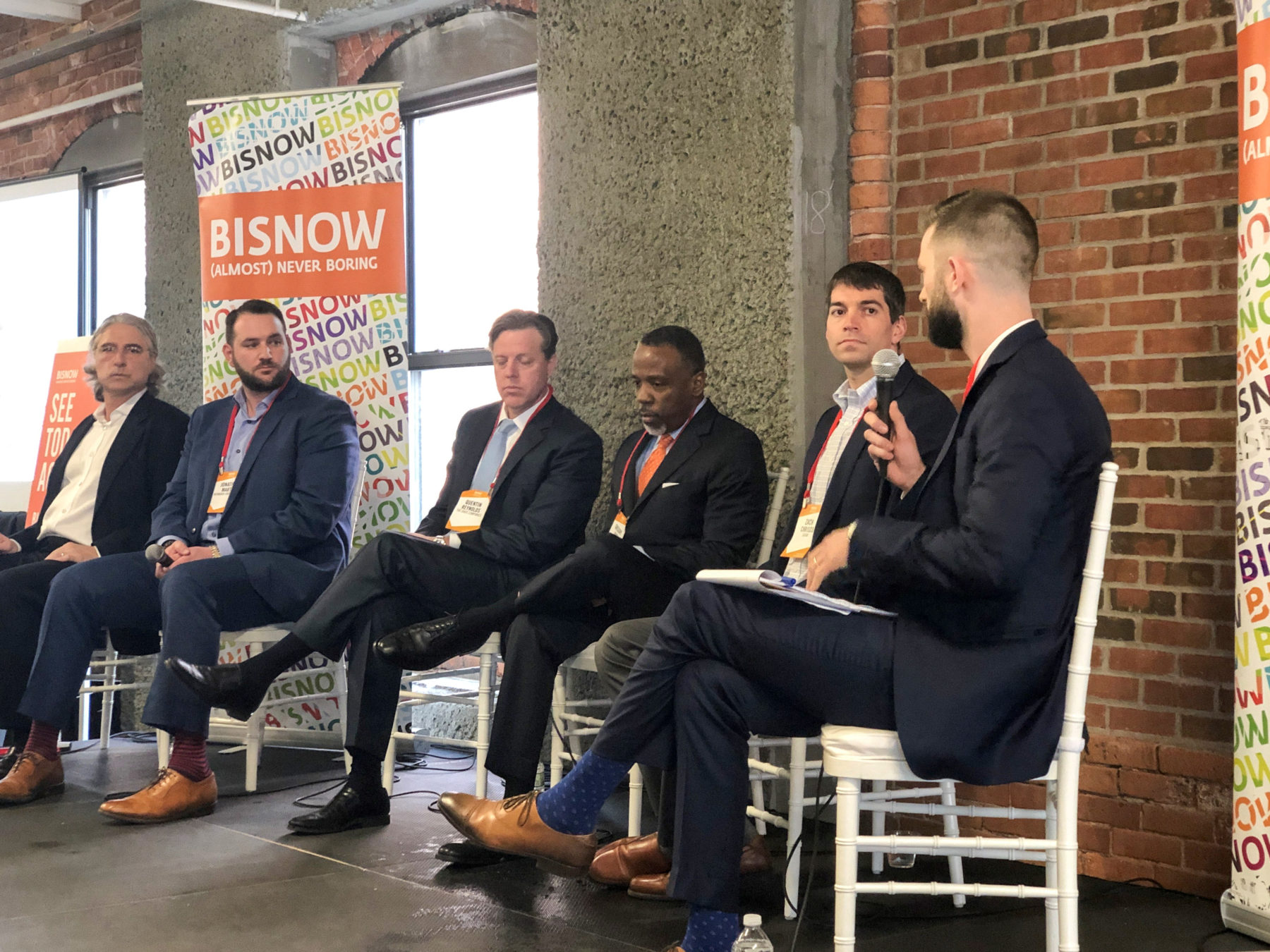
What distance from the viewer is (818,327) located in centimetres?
347

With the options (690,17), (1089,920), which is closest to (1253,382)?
(1089,920)

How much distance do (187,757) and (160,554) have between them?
69 cm

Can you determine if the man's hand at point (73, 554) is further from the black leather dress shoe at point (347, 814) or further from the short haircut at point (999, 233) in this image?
the short haircut at point (999, 233)

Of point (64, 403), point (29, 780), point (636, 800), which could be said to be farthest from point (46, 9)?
point (636, 800)

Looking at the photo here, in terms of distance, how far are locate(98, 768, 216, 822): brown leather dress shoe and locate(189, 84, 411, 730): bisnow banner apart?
742 mm

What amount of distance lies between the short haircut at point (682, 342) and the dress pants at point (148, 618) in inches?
54.4

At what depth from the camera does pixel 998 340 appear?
6.90ft

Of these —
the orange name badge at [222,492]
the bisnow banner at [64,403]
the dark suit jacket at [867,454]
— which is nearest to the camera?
the dark suit jacket at [867,454]

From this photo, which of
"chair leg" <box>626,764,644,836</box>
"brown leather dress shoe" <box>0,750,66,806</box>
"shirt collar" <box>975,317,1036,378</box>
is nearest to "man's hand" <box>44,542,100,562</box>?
"brown leather dress shoe" <box>0,750,66,806</box>

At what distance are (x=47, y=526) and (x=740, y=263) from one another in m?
2.64

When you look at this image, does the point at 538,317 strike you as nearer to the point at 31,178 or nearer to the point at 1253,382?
the point at 1253,382

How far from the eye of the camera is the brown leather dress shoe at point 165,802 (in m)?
3.51

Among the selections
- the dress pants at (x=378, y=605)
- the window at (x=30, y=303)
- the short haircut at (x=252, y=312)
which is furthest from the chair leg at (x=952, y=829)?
the window at (x=30, y=303)

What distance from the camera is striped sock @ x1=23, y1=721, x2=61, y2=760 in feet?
12.8
